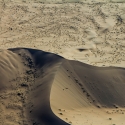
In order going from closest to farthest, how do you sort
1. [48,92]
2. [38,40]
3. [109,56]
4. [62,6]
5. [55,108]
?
[55,108] < [48,92] < [109,56] < [38,40] < [62,6]

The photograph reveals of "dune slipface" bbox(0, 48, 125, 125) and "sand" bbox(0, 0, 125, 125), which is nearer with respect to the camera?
"dune slipface" bbox(0, 48, 125, 125)

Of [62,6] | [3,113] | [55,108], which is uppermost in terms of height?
[62,6]

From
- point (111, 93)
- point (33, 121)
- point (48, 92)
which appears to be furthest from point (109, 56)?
point (33, 121)

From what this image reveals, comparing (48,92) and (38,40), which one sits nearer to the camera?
(48,92)

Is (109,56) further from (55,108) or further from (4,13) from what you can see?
(4,13)

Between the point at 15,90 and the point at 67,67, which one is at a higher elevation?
the point at 67,67

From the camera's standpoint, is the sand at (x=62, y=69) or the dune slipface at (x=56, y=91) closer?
the dune slipface at (x=56, y=91)
